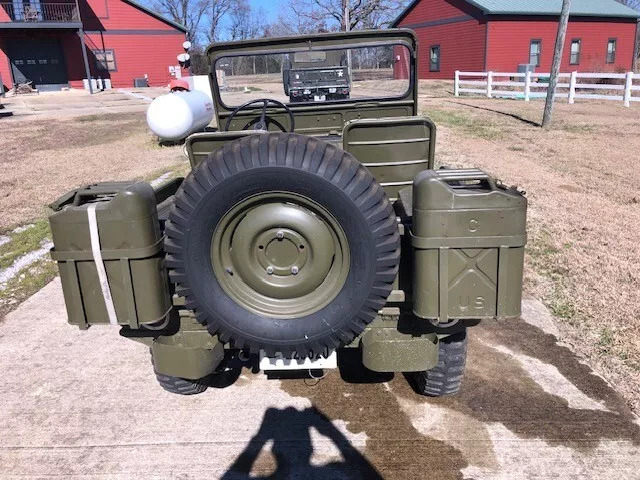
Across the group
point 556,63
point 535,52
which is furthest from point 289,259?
point 535,52

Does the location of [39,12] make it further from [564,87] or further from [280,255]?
[280,255]

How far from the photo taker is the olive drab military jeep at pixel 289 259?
229cm

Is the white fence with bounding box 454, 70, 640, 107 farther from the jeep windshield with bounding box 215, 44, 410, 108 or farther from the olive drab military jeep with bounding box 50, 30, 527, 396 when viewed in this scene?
the olive drab military jeep with bounding box 50, 30, 527, 396

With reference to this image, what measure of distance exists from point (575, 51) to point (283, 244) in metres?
33.6

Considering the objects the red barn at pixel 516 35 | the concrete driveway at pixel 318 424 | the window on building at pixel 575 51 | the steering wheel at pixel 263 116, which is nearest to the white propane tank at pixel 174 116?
the steering wheel at pixel 263 116

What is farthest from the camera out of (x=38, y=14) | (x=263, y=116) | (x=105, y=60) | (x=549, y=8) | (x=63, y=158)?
(x=105, y=60)

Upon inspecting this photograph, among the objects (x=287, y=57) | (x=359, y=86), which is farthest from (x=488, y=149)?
(x=287, y=57)

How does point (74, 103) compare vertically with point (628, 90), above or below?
above

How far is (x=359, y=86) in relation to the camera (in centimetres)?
580

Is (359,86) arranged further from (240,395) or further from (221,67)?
(240,395)

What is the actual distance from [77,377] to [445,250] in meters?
2.53

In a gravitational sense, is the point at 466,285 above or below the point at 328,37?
below

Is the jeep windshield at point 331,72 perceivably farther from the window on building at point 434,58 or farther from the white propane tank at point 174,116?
the window on building at point 434,58

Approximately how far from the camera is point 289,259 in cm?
250
